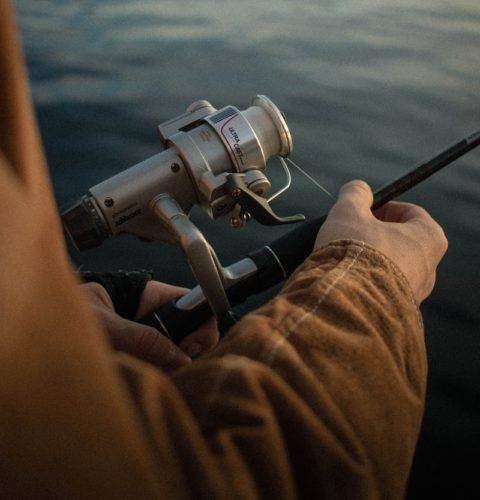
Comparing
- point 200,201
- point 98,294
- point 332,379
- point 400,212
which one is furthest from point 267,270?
point 332,379

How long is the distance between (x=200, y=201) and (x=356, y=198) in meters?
0.47

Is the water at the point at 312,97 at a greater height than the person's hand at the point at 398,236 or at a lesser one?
lesser

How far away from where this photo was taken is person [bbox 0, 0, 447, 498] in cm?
36

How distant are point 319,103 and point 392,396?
409cm

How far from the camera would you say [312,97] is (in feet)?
15.7

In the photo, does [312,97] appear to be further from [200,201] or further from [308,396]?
[308,396]

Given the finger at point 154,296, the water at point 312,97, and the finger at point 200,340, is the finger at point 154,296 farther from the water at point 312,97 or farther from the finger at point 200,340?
the water at point 312,97

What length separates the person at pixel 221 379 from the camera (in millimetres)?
363

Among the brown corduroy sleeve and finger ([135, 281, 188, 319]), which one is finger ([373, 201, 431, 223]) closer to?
the brown corduroy sleeve

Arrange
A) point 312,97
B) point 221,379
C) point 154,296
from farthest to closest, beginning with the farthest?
1. point 312,97
2. point 154,296
3. point 221,379

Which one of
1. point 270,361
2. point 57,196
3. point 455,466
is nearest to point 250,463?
point 270,361

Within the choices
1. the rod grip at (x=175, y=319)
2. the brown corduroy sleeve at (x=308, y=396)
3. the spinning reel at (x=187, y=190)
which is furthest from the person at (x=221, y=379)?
the spinning reel at (x=187, y=190)

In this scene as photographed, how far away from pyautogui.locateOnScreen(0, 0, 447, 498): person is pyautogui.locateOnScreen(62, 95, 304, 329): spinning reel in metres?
0.32

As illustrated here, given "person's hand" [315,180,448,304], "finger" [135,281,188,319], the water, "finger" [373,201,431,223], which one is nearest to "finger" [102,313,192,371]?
"finger" [135,281,188,319]
